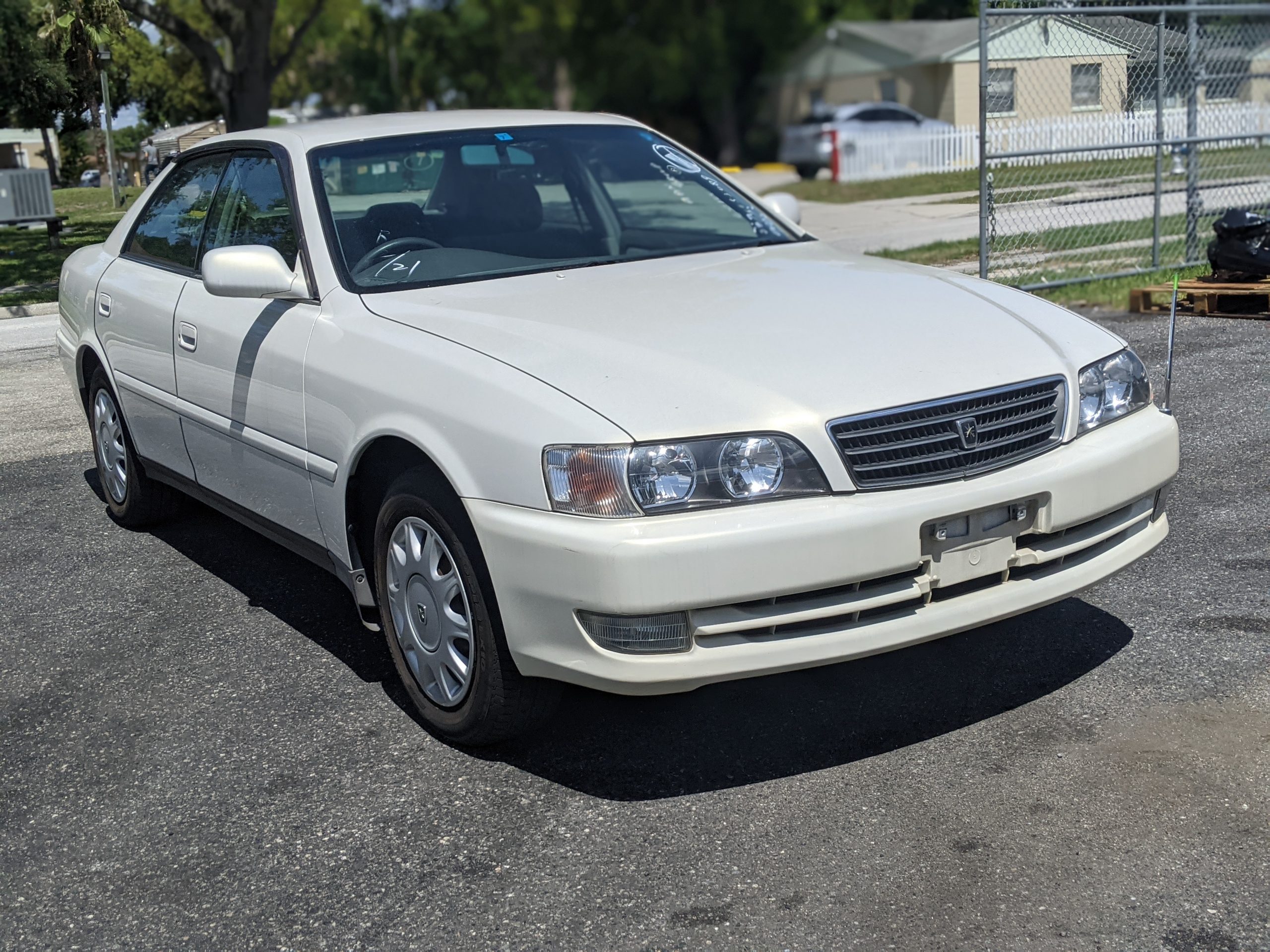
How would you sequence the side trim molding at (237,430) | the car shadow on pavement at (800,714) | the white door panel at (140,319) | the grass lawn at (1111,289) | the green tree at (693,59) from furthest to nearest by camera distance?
the green tree at (693,59) < the grass lawn at (1111,289) < the white door panel at (140,319) < the side trim molding at (237,430) < the car shadow on pavement at (800,714)

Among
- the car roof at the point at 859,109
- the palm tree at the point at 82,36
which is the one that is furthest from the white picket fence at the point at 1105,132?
the car roof at the point at 859,109

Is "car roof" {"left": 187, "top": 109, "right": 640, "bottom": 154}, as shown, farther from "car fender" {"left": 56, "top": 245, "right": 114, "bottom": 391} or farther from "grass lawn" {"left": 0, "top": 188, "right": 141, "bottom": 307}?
"grass lawn" {"left": 0, "top": 188, "right": 141, "bottom": 307}

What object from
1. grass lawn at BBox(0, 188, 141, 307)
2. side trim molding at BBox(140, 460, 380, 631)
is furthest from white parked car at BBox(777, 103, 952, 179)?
side trim molding at BBox(140, 460, 380, 631)

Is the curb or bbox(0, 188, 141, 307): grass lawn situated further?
the curb

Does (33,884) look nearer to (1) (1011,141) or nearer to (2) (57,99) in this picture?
(1) (1011,141)

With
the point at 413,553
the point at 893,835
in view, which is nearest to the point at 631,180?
the point at 413,553

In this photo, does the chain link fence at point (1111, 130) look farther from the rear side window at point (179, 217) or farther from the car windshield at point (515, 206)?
the rear side window at point (179, 217)

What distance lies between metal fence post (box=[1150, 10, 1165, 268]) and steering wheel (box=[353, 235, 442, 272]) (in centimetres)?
794

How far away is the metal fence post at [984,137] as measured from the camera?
9352 mm

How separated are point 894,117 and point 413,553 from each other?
3687 centimetres

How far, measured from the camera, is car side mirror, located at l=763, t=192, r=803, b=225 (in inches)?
207

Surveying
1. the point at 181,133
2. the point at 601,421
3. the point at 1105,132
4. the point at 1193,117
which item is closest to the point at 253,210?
the point at 601,421

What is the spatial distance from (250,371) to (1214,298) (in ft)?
23.6

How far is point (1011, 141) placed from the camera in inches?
393
